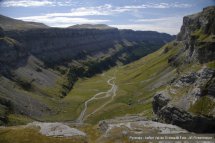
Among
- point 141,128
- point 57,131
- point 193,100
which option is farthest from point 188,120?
point 57,131

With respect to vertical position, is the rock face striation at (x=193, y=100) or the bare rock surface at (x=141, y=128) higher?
the rock face striation at (x=193, y=100)

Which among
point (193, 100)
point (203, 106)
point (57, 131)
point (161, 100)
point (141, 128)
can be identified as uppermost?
point (193, 100)

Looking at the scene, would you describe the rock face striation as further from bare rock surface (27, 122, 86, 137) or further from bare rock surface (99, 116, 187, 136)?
bare rock surface (27, 122, 86, 137)

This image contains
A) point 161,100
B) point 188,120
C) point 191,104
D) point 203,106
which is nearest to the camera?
point 188,120

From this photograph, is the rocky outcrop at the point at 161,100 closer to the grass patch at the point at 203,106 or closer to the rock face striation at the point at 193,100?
the rock face striation at the point at 193,100

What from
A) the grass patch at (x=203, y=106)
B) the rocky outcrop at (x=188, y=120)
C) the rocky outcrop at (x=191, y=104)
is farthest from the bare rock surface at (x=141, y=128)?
the grass patch at (x=203, y=106)

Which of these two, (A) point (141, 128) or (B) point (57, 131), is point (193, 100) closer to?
(A) point (141, 128)

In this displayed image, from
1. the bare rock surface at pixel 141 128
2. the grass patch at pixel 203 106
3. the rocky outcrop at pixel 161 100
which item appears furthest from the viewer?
the rocky outcrop at pixel 161 100

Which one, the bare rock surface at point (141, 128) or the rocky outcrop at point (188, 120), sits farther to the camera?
the bare rock surface at point (141, 128)

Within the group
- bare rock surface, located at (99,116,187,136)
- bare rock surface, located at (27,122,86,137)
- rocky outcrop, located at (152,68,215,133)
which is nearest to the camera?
rocky outcrop, located at (152,68,215,133)

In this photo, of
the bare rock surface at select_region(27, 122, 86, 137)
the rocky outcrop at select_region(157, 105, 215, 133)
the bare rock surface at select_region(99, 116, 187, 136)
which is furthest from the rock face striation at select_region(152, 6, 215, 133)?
the bare rock surface at select_region(27, 122, 86, 137)

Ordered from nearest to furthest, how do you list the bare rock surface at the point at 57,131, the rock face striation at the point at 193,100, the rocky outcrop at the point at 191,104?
1. the rocky outcrop at the point at 191,104
2. the rock face striation at the point at 193,100
3. the bare rock surface at the point at 57,131

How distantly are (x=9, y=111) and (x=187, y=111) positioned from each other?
96.5m

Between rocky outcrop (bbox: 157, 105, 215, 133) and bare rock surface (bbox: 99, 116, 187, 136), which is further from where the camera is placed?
bare rock surface (bbox: 99, 116, 187, 136)
